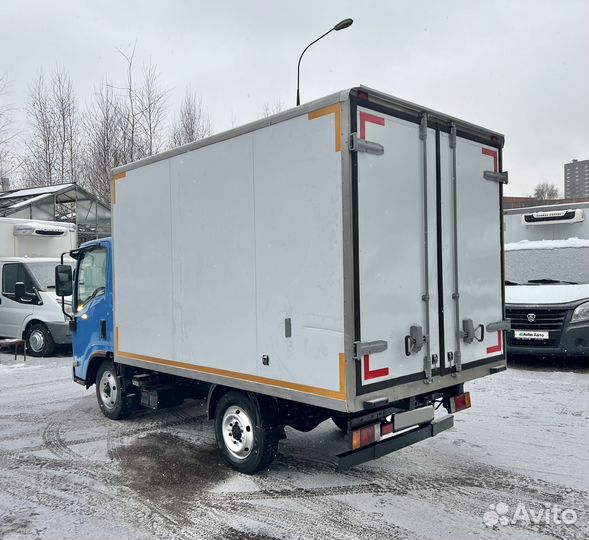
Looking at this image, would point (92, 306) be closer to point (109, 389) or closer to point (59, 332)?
point (109, 389)

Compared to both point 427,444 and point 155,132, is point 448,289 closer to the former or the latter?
point 427,444

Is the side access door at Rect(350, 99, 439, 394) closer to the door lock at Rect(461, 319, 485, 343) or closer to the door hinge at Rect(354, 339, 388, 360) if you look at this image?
the door hinge at Rect(354, 339, 388, 360)

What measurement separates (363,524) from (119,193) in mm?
4434

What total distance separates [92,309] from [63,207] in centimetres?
1248

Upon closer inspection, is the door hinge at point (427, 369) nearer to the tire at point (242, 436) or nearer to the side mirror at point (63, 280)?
the tire at point (242, 436)

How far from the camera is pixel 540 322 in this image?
30.5ft

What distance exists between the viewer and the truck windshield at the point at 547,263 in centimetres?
1045

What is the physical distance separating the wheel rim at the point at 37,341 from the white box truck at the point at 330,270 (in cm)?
739

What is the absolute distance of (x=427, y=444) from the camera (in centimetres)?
565

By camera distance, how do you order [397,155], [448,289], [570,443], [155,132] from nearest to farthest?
[397,155], [448,289], [570,443], [155,132]

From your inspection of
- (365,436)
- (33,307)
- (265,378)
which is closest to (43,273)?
(33,307)

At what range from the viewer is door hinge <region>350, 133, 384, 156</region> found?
387 cm

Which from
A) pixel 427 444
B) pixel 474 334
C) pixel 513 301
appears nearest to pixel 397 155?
pixel 474 334

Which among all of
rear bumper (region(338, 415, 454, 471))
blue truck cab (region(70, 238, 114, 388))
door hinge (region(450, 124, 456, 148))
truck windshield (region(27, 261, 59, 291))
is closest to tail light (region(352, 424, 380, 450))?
rear bumper (region(338, 415, 454, 471))
